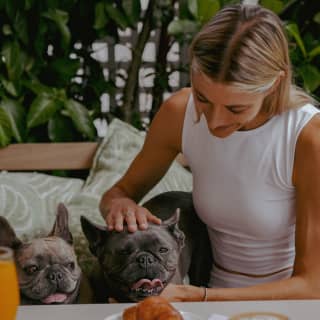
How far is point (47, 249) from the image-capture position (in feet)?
4.43

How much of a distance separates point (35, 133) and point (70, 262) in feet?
4.08

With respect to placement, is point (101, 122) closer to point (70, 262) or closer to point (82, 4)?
point (82, 4)

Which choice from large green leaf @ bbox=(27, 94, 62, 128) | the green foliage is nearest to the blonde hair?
the green foliage

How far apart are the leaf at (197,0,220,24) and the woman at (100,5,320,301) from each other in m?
0.88

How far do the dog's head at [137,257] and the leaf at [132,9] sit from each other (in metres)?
1.24

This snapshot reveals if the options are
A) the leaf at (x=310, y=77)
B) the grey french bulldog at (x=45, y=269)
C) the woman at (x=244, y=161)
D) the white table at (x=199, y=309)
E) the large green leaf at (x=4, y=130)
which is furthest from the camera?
the leaf at (x=310, y=77)

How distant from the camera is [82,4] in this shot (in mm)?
2574

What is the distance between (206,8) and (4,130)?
2.63 feet

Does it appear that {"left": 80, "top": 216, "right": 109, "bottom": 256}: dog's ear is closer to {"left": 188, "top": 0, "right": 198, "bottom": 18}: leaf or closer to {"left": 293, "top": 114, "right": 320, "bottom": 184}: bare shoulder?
{"left": 293, "top": 114, "right": 320, "bottom": 184}: bare shoulder

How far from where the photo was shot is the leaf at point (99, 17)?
2.51 metres

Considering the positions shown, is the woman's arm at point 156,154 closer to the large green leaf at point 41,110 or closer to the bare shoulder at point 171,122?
the bare shoulder at point 171,122

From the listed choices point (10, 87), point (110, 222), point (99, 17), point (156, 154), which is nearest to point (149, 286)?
point (110, 222)

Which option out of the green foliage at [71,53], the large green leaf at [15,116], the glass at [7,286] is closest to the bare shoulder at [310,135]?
the glass at [7,286]

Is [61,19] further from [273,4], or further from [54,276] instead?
[54,276]
